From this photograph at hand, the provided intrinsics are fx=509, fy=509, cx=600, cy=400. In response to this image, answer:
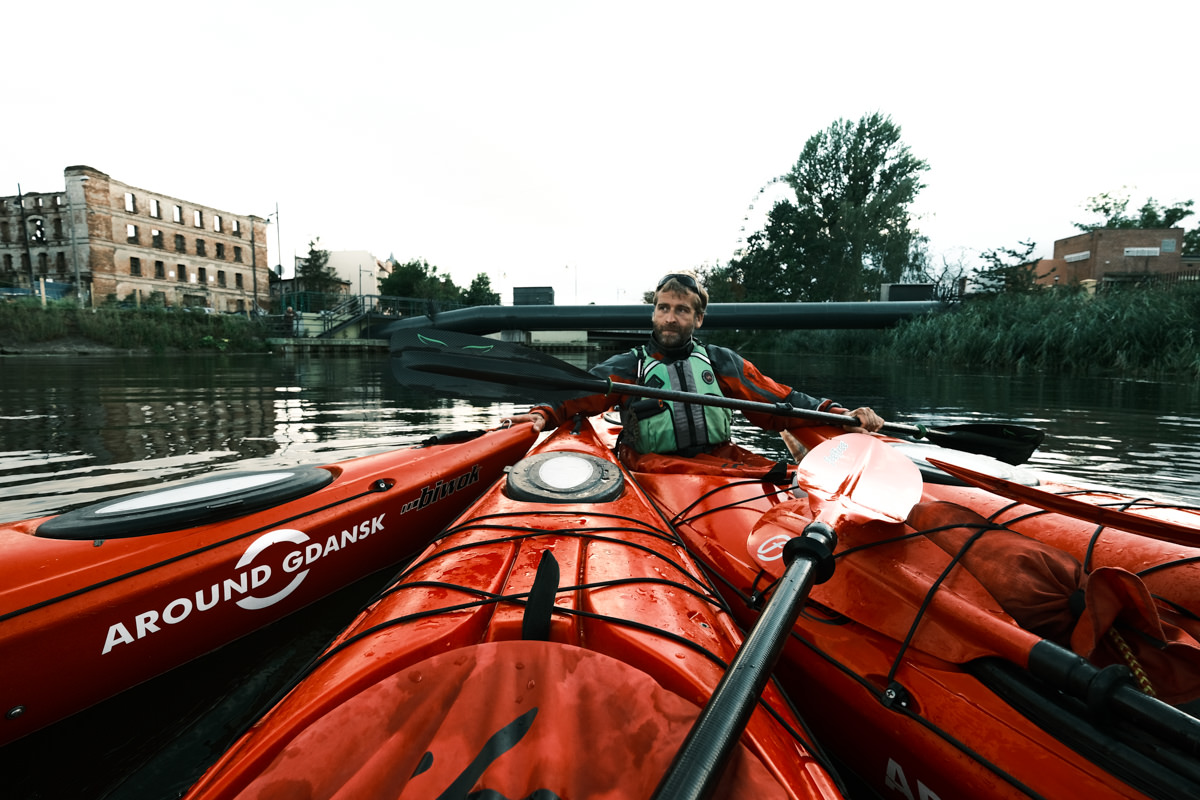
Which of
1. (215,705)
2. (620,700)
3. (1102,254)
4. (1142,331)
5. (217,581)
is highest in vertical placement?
(1102,254)

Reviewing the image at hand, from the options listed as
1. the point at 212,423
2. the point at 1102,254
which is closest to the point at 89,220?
the point at 212,423

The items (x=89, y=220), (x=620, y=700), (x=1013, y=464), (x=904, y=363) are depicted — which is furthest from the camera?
(x=89, y=220)

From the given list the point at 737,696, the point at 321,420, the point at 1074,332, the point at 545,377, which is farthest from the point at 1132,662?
the point at 1074,332

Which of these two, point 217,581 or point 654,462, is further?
point 654,462

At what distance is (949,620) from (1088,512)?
667 mm

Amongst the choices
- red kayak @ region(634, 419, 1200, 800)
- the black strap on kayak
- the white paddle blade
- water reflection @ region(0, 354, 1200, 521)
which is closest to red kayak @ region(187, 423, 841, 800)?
the black strap on kayak

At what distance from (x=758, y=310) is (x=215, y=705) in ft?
35.7

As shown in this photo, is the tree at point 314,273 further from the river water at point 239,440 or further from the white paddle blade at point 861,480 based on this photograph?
the white paddle blade at point 861,480

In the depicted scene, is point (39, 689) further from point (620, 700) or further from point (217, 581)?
point (620, 700)

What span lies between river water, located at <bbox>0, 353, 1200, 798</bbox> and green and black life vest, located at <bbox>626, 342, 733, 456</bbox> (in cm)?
81

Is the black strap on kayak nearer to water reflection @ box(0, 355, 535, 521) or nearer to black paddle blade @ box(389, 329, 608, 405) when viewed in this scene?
black paddle blade @ box(389, 329, 608, 405)

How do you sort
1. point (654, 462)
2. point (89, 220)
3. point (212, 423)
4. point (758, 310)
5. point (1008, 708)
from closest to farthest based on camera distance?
point (1008, 708) < point (654, 462) < point (212, 423) < point (758, 310) < point (89, 220)

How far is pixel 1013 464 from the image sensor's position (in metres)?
2.50

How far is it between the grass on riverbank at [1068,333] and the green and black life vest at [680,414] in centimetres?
1118
